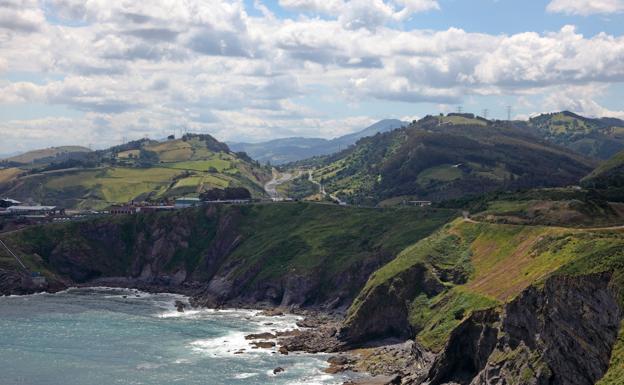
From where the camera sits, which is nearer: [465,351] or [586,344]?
[586,344]

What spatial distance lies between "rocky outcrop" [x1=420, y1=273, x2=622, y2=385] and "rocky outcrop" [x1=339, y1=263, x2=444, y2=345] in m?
40.1

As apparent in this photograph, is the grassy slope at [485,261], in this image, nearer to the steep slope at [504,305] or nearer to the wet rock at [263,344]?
the steep slope at [504,305]

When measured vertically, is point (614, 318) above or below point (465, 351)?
above

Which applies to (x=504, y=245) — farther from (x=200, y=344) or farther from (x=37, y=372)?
(x=37, y=372)

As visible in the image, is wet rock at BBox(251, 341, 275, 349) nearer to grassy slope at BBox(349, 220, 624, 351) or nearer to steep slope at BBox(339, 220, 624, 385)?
steep slope at BBox(339, 220, 624, 385)

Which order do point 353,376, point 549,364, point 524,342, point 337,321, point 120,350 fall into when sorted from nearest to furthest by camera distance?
point 549,364
point 524,342
point 353,376
point 120,350
point 337,321

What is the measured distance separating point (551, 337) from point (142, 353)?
92.7 m

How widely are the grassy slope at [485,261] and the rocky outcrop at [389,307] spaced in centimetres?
246

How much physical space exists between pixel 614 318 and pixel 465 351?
38.7m

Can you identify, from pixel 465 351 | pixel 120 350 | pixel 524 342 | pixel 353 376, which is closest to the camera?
pixel 524 342

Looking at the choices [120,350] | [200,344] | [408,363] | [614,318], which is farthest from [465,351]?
[120,350]

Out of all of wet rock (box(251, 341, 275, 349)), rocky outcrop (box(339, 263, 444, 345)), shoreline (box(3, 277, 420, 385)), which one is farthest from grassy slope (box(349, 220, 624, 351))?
wet rock (box(251, 341, 275, 349))

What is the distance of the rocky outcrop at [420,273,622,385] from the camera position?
101 meters

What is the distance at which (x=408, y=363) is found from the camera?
148 metres
